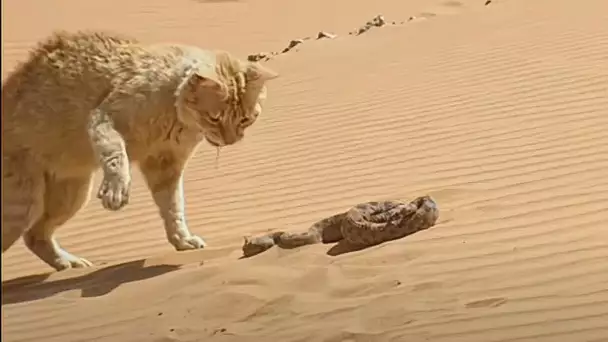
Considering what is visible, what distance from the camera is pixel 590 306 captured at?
4.01 meters

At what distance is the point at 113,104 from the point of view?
469cm

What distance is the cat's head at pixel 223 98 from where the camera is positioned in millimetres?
4770

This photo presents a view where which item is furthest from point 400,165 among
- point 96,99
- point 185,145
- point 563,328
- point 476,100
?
point 563,328

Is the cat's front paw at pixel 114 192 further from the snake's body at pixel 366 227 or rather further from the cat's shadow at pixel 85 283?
the snake's body at pixel 366 227

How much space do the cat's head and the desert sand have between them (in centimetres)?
61

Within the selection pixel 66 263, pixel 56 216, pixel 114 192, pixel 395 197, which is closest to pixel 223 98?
pixel 114 192

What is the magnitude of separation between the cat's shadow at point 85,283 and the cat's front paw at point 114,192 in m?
0.50

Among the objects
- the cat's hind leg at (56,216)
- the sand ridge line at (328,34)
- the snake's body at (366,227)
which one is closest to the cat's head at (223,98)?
the snake's body at (366,227)

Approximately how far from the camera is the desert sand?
13.5 feet

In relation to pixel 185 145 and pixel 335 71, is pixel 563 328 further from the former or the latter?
pixel 335 71

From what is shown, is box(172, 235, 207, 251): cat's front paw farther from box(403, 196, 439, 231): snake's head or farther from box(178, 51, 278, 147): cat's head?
box(403, 196, 439, 231): snake's head

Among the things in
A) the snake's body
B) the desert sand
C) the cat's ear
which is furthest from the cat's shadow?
the cat's ear

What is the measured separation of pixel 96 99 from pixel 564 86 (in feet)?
13.6

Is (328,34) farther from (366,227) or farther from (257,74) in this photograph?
(366,227)
